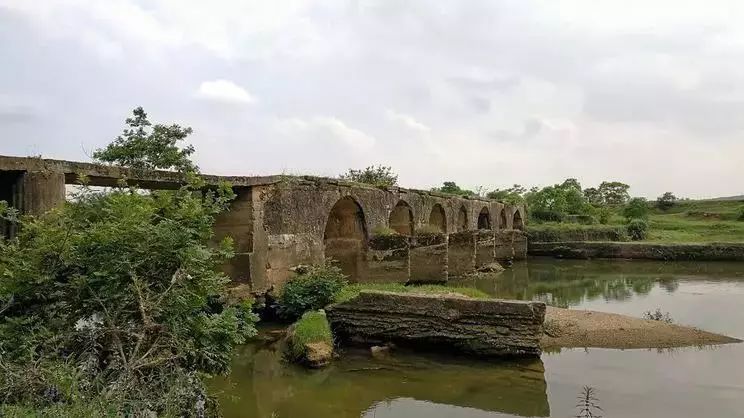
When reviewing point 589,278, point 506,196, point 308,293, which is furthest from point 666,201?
point 308,293

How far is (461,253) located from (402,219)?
202cm

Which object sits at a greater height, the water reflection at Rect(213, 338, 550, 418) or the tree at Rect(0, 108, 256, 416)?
the tree at Rect(0, 108, 256, 416)

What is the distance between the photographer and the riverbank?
24375 millimetres

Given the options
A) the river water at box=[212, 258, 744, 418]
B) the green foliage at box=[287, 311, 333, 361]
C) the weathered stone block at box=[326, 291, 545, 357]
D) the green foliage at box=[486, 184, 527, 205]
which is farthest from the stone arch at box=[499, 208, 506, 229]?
the green foliage at box=[287, 311, 333, 361]

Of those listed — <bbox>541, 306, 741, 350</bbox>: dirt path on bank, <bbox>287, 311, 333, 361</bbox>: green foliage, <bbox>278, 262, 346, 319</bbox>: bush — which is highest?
<bbox>278, 262, 346, 319</bbox>: bush

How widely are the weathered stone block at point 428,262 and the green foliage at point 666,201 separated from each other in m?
37.3

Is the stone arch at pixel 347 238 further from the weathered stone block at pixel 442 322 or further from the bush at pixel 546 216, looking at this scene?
the bush at pixel 546 216

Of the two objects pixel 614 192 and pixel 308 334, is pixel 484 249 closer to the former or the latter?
pixel 308 334

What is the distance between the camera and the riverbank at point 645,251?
24.4m

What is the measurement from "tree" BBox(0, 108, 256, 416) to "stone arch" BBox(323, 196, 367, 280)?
30.3ft

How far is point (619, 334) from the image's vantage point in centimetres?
982

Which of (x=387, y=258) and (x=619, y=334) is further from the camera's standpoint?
(x=387, y=258)

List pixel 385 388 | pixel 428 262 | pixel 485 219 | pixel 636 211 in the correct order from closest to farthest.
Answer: pixel 385 388 < pixel 428 262 < pixel 485 219 < pixel 636 211

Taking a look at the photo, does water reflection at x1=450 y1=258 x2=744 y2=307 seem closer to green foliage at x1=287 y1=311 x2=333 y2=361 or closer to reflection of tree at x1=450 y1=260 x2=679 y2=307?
reflection of tree at x1=450 y1=260 x2=679 y2=307
